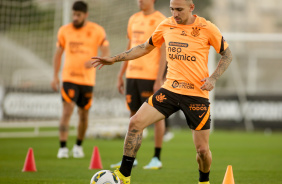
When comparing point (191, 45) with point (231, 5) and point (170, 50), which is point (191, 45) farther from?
point (231, 5)

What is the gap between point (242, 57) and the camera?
31.2 meters

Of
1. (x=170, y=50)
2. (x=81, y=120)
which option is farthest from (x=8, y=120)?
(x=170, y=50)

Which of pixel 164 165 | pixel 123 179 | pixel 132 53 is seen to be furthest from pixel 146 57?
pixel 123 179

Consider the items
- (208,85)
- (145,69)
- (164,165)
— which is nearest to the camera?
(208,85)

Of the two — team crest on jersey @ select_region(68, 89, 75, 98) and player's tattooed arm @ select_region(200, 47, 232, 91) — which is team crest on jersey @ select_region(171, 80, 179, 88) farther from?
team crest on jersey @ select_region(68, 89, 75, 98)

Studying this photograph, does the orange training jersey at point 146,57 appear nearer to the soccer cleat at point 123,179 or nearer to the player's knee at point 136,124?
the player's knee at point 136,124

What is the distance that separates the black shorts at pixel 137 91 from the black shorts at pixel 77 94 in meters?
1.56

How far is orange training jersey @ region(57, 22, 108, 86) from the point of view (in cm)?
965

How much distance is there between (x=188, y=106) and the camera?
19.2 ft

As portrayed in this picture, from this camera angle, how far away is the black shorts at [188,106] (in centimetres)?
583

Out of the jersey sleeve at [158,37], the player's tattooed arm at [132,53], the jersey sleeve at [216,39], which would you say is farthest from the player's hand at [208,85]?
the player's tattooed arm at [132,53]

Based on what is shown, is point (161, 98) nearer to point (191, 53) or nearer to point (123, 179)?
point (191, 53)

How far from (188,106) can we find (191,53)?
1.84 ft

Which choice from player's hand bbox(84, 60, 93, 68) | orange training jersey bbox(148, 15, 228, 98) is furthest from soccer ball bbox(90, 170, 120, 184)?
player's hand bbox(84, 60, 93, 68)
